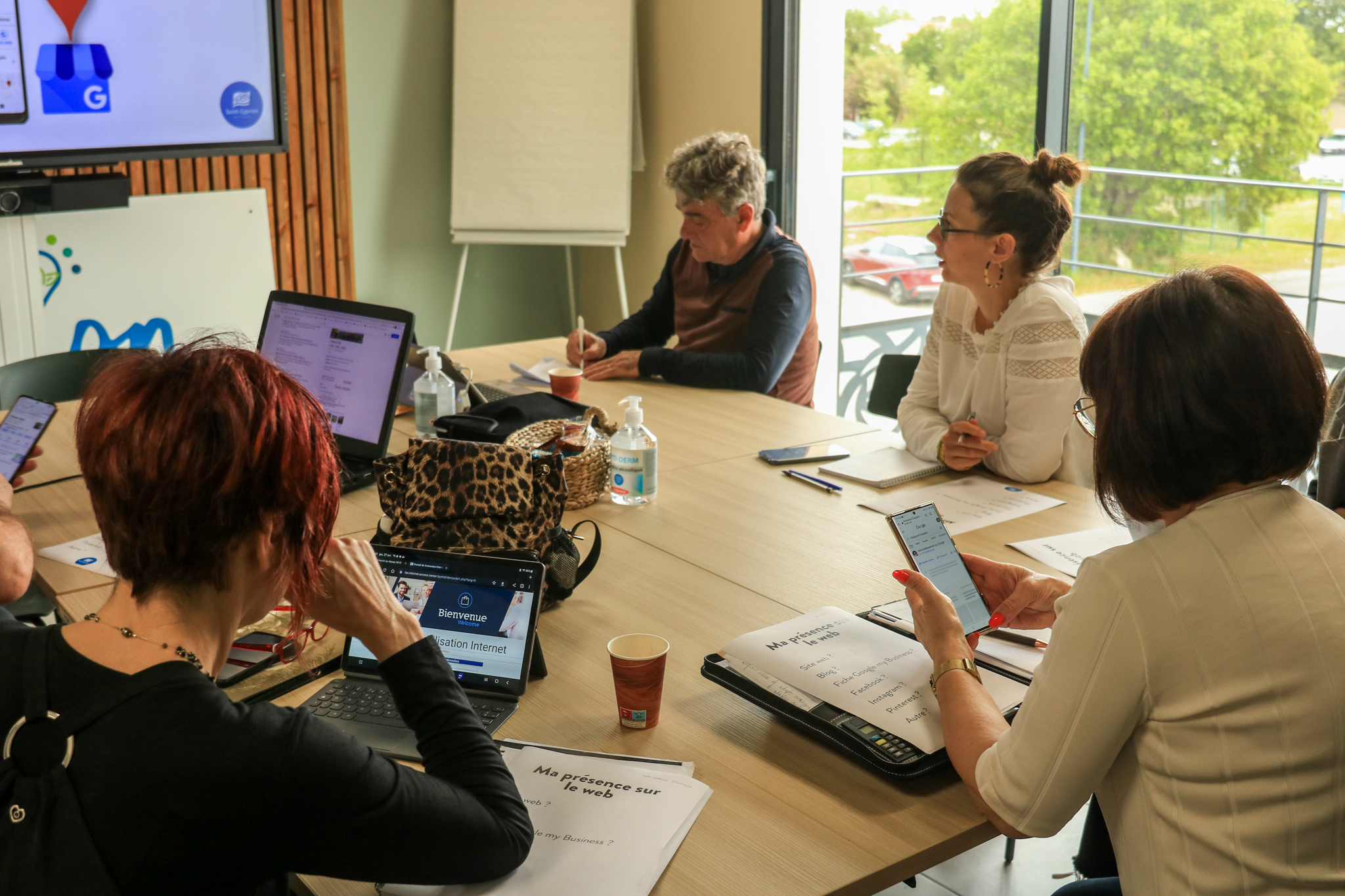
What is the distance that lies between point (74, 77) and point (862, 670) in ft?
12.4

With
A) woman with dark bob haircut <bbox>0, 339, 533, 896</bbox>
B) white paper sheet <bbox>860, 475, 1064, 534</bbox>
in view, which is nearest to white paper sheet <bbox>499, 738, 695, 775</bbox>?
woman with dark bob haircut <bbox>0, 339, 533, 896</bbox>

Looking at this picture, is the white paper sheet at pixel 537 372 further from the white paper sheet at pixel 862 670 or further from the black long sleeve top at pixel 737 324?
the white paper sheet at pixel 862 670

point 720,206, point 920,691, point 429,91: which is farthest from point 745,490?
point 429,91

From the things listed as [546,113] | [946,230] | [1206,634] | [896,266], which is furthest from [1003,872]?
[546,113]

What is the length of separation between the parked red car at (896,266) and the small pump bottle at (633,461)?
9.47 ft

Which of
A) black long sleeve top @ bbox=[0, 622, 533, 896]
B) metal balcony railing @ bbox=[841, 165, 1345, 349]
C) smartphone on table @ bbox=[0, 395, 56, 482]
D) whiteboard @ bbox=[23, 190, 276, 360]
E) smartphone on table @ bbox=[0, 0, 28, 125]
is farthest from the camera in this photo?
whiteboard @ bbox=[23, 190, 276, 360]

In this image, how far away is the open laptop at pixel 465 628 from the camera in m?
1.45

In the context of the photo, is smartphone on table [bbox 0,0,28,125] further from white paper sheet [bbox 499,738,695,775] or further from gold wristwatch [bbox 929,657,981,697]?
gold wristwatch [bbox 929,657,981,697]

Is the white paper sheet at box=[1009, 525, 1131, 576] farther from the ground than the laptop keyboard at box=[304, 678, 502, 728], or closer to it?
farther from the ground

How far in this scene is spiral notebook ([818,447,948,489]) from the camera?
7.58 feet

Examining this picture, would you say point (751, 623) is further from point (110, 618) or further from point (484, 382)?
point (484, 382)


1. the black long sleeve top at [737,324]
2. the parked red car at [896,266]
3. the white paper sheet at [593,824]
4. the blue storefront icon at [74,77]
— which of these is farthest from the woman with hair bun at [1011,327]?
the blue storefront icon at [74,77]

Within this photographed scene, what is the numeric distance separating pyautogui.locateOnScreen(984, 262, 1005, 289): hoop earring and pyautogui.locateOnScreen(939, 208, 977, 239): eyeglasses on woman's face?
83 millimetres

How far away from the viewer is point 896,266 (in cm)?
498
